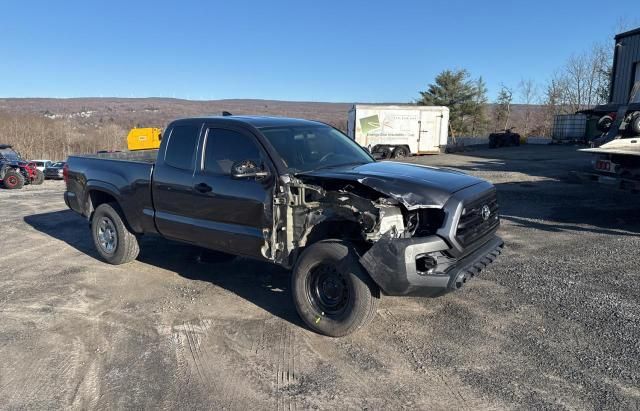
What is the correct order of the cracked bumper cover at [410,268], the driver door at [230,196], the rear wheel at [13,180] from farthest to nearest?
the rear wheel at [13,180], the driver door at [230,196], the cracked bumper cover at [410,268]

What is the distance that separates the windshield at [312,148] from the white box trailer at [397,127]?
23315 millimetres

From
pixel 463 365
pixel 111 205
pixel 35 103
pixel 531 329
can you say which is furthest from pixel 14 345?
pixel 35 103

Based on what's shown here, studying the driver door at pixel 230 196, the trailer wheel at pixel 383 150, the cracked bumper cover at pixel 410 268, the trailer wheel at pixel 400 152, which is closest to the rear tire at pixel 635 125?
the cracked bumper cover at pixel 410 268

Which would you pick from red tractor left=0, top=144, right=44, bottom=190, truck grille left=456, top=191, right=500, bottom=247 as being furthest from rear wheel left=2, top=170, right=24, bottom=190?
truck grille left=456, top=191, right=500, bottom=247

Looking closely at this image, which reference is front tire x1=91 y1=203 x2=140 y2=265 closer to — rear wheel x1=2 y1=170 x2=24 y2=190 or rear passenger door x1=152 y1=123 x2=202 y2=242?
rear passenger door x1=152 y1=123 x2=202 y2=242

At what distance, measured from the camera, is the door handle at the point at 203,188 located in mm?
4918

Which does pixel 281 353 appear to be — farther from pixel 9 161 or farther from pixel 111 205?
pixel 9 161

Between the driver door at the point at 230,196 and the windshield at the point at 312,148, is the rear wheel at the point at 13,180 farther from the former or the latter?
the windshield at the point at 312,148

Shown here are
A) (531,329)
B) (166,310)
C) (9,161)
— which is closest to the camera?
(531,329)

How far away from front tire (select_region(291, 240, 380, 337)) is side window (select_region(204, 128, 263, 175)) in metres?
1.18

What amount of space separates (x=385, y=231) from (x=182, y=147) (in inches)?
106

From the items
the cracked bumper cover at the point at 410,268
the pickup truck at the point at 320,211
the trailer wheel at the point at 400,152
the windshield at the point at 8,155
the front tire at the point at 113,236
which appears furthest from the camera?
the trailer wheel at the point at 400,152

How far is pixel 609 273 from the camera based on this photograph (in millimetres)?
5586

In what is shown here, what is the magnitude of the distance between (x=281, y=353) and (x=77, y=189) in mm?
4637
